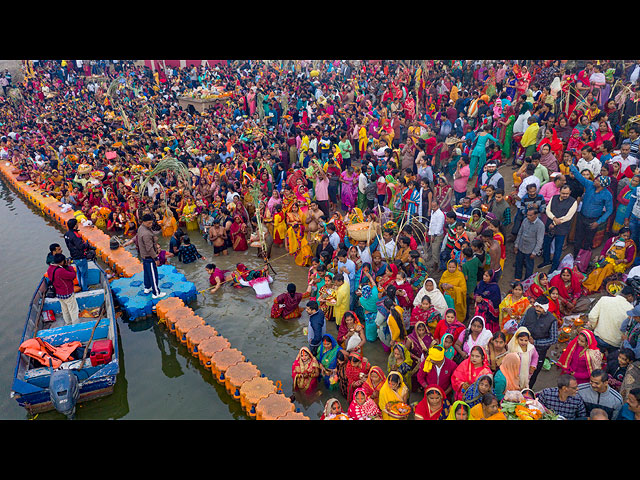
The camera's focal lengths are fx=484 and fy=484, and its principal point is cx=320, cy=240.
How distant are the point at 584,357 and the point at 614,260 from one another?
2.28 metres

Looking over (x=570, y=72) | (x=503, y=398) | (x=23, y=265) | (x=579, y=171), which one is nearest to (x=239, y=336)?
(x=503, y=398)

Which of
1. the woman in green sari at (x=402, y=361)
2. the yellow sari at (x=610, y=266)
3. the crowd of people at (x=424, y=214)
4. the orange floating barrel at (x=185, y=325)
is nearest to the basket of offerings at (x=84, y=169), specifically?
the crowd of people at (x=424, y=214)

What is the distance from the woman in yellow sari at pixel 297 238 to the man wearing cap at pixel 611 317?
19.7 ft

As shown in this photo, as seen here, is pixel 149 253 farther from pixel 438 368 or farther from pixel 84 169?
pixel 84 169

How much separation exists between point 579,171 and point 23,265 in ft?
43.2

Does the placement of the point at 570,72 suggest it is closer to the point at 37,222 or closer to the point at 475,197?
the point at 475,197

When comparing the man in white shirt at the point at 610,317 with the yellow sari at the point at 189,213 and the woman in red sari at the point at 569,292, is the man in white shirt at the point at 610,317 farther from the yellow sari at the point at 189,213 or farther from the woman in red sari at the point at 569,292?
the yellow sari at the point at 189,213

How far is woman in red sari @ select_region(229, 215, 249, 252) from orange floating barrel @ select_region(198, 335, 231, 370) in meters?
4.09

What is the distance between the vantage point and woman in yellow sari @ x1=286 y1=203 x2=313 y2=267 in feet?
35.6

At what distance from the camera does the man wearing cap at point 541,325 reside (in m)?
6.06

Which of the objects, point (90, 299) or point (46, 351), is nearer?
point (46, 351)

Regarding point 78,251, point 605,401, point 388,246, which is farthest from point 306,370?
point 78,251

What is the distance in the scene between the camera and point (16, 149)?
848 inches

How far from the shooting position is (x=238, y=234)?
11.9 metres
